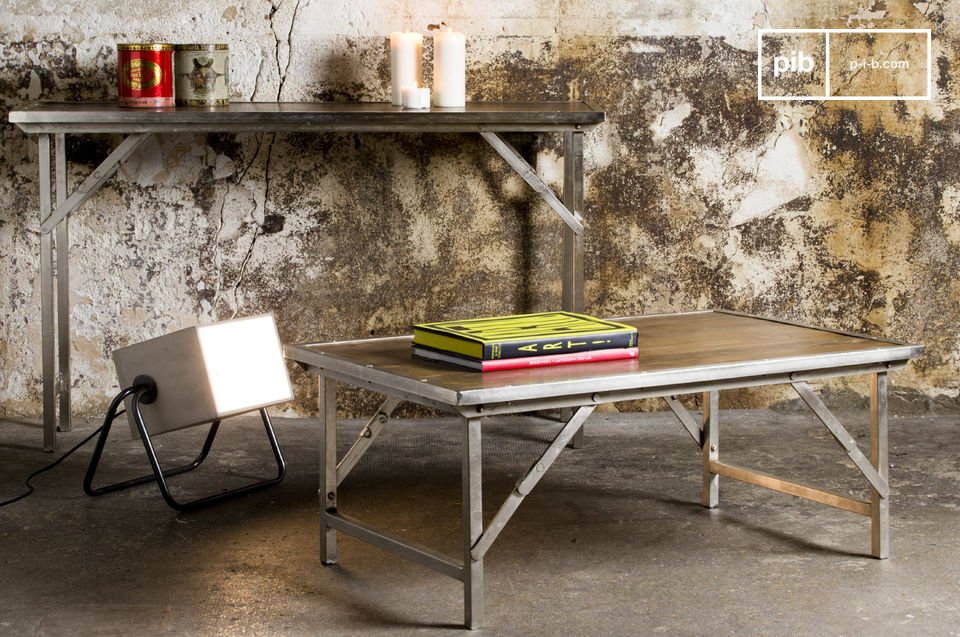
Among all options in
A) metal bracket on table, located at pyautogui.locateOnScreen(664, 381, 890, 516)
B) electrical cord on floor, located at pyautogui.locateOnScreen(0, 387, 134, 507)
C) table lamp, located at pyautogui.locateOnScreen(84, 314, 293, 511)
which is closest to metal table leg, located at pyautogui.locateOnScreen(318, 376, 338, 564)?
table lamp, located at pyautogui.locateOnScreen(84, 314, 293, 511)

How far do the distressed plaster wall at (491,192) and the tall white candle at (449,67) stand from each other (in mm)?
370

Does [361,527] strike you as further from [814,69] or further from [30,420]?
[814,69]

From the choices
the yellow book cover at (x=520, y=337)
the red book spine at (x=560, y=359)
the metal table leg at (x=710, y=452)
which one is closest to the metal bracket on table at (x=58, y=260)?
the yellow book cover at (x=520, y=337)

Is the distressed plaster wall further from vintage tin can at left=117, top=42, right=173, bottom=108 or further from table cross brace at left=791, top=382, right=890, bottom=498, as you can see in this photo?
table cross brace at left=791, top=382, right=890, bottom=498

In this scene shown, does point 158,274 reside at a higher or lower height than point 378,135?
lower

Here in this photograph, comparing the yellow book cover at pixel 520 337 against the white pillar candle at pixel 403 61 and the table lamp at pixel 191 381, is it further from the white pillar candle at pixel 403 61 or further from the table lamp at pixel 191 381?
the white pillar candle at pixel 403 61

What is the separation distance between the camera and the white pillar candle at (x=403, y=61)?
4.46 metres

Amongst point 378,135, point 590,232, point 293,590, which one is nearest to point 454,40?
point 378,135

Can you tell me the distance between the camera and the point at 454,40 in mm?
4445

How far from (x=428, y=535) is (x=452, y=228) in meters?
1.63

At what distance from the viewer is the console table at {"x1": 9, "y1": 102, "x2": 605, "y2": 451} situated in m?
4.14

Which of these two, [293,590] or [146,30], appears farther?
[146,30]

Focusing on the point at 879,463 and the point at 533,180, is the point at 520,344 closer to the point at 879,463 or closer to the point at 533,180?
the point at 879,463

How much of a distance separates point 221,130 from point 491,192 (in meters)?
1.12
